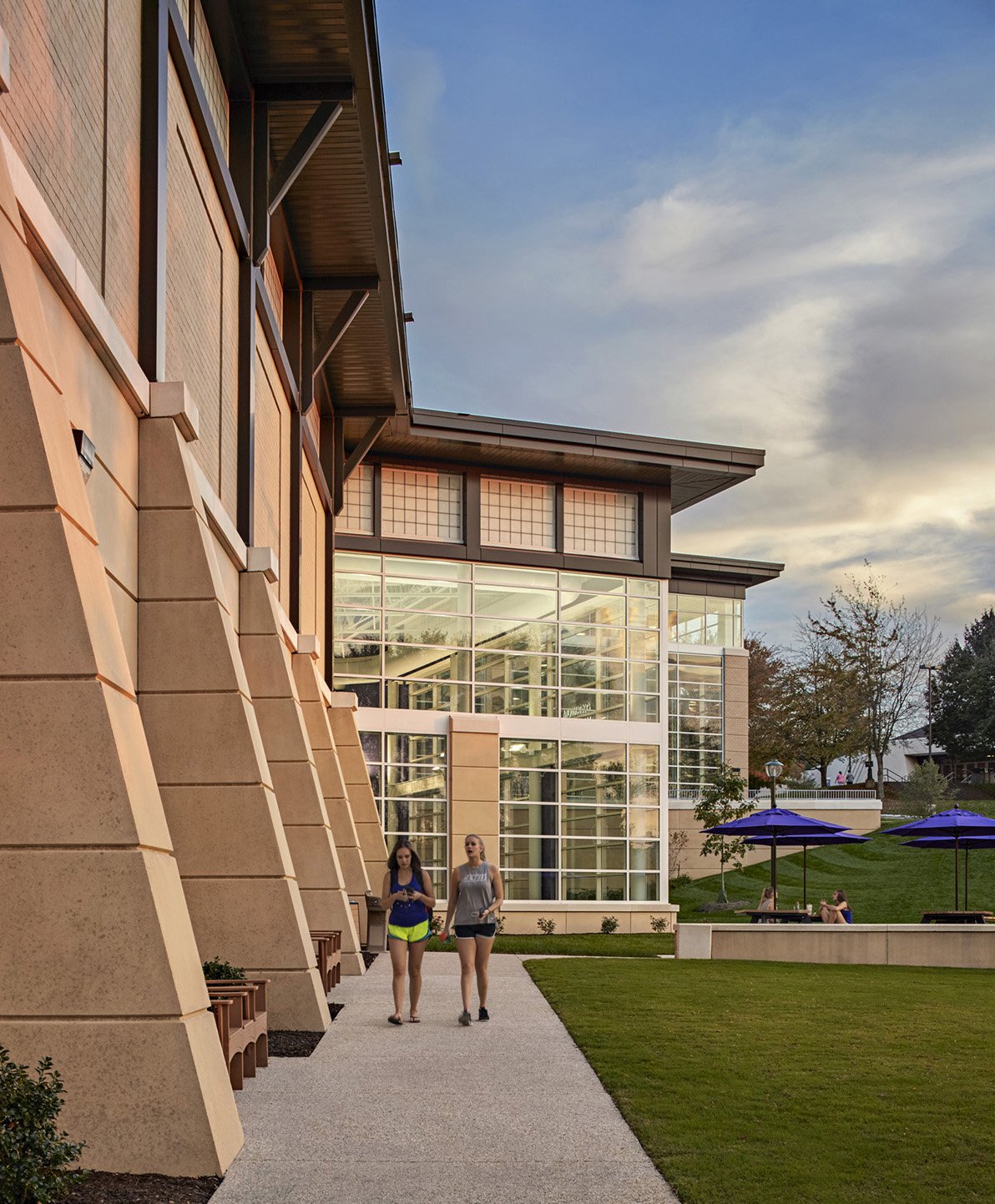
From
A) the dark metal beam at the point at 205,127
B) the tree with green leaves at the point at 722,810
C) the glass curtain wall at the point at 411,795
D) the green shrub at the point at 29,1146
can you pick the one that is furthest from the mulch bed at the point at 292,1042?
the tree with green leaves at the point at 722,810

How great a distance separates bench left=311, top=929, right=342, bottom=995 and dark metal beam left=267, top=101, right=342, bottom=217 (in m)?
8.65

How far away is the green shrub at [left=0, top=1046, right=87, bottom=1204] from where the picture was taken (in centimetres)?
538

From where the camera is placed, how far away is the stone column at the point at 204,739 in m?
10.4

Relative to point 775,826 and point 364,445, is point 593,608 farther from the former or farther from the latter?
point 364,445

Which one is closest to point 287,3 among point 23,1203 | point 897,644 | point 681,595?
point 23,1203

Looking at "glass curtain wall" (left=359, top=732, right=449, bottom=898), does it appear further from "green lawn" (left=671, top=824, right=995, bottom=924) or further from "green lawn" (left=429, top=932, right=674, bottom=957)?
"green lawn" (left=671, top=824, right=995, bottom=924)

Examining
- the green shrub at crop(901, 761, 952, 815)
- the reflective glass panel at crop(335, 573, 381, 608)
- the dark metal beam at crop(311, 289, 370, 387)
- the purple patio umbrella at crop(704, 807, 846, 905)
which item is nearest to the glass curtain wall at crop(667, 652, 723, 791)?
the green shrub at crop(901, 761, 952, 815)

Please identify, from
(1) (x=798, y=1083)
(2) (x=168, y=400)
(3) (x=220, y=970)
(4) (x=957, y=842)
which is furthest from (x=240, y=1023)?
(4) (x=957, y=842)

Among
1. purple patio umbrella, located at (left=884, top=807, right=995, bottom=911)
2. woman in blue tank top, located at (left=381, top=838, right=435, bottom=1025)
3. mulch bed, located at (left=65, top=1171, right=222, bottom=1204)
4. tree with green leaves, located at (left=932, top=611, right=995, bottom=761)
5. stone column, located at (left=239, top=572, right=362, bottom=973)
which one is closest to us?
mulch bed, located at (left=65, top=1171, right=222, bottom=1204)

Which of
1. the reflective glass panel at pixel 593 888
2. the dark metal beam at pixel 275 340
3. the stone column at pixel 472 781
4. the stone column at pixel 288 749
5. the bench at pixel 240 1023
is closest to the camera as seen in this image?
the bench at pixel 240 1023

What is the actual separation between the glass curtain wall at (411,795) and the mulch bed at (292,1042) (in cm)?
2052

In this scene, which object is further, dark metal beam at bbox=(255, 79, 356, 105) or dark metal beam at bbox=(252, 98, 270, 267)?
dark metal beam at bbox=(255, 79, 356, 105)

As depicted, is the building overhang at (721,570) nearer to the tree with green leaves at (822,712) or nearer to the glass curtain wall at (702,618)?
the glass curtain wall at (702,618)

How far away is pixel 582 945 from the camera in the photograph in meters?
28.5
